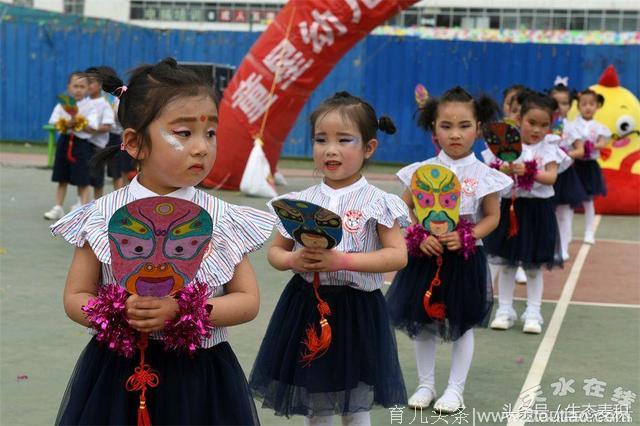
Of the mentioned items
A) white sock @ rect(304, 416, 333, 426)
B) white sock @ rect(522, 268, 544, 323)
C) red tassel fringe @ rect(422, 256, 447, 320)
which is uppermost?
red tassel fringe @ rect(422, 256, 447, 320)

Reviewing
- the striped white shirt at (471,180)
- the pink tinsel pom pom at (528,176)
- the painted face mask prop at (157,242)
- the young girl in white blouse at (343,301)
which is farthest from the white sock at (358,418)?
the pink tinsel pom pom at (528,176)

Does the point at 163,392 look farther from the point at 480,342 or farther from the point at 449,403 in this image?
the point at 480,342

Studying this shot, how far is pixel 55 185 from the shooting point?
13.0 meters

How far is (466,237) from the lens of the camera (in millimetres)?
4945

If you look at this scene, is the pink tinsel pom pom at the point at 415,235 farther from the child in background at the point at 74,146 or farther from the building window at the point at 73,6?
the building window at the point at 73,6

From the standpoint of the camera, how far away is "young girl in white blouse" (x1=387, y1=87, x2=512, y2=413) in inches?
195

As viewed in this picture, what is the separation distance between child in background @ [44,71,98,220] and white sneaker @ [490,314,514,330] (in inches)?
199

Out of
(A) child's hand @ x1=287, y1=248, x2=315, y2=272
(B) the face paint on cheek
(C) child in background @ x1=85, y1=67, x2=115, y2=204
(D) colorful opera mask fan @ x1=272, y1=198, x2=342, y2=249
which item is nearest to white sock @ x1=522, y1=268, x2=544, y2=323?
(A) child's hand @ x1=287, y1=248, x2=315, y2=272

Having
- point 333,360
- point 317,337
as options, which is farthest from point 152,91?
point 333,360

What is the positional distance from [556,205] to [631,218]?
3.72 m

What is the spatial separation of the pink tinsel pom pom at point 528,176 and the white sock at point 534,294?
1.81ft

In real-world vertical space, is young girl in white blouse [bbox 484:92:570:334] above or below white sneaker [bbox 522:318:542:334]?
above

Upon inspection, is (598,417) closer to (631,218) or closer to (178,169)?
(178,169)

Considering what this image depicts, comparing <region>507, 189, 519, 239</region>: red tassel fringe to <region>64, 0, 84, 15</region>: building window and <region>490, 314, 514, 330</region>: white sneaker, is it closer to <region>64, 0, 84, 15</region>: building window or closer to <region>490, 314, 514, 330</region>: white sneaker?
<region>490, 314, 514, 330</region>: white sneaker
